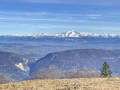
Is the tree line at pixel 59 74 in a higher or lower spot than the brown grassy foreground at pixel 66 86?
lower

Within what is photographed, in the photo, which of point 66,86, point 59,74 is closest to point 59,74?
point 59,74

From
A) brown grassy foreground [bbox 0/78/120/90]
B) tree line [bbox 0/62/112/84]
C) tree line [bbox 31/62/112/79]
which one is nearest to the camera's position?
brown grassy foreground [bbox 0/78/120/90]

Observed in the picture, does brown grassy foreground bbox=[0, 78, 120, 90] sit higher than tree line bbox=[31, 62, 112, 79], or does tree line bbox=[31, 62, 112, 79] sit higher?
brown grassy foreground bbox=[0, 78, 120, 90]

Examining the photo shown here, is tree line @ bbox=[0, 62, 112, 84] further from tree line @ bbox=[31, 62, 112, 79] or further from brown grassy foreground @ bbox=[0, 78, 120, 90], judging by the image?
brown grassy foreground @ bbox=[0, 78, 120, 90]

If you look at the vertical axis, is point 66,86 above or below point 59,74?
above

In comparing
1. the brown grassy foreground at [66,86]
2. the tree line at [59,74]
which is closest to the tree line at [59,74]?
the tree line at [59,74]

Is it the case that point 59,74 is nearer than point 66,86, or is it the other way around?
point 66,86

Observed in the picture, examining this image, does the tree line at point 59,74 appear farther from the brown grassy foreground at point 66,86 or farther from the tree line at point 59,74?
the brown grassy foreground at point 66,86

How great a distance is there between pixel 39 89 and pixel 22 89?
2.07 m

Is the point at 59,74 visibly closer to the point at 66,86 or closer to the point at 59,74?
the point at 59,74

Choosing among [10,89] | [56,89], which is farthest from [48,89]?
[10,89]

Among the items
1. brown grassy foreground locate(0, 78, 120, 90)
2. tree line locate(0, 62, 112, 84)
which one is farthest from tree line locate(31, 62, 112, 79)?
brown grassy foreground locate(0, 78, 120, 90)

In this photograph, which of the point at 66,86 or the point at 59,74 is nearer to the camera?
the point at 66,86

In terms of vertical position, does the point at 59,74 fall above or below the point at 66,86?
below
